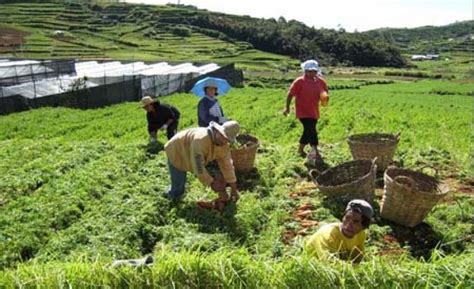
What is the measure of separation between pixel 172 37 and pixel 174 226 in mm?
92761

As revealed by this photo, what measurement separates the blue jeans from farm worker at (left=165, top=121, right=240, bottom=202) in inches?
0.6

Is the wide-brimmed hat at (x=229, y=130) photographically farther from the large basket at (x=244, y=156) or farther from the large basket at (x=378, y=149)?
the large basket at (x=378, y=149)

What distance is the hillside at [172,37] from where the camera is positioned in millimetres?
77875

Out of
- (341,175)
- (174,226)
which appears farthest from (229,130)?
(341,175)

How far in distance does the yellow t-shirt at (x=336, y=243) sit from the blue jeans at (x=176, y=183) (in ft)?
10.9

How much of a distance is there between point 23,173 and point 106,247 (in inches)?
187

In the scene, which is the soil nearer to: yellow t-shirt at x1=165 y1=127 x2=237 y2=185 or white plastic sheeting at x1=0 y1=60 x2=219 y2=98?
white plastic sheeting at x1=0 y1=60 x2=219 y2=98

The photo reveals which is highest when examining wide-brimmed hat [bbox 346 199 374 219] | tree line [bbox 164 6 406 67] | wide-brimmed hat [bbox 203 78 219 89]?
wide-brimmed hat [bbox 203 78 219 89]

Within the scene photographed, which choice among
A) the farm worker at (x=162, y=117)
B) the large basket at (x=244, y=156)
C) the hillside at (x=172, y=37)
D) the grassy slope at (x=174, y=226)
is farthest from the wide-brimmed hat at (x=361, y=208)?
the hillside at (x=172, y=37)

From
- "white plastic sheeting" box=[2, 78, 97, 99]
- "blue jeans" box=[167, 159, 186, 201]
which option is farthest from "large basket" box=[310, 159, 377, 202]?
"white plastic sheeting" box=[2, 78, 97, 99]

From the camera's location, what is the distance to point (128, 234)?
637 centimetres

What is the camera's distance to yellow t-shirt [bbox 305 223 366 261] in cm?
476

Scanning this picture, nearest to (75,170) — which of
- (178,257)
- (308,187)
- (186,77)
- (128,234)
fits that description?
(128,234)

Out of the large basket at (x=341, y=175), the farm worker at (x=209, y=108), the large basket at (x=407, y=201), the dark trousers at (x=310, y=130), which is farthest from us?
the dark trousers at (x=310, y=130)
